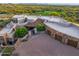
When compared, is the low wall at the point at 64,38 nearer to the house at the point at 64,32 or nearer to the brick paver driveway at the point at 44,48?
the house at the point at 64,32

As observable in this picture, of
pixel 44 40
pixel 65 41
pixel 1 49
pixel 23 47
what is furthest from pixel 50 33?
pixel 1 49

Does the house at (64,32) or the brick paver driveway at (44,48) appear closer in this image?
the brick paver driveway at (44,48)

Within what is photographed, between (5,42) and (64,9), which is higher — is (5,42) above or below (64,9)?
below

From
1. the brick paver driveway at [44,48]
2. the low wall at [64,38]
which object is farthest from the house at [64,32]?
the brick paver driveway at [44,48]

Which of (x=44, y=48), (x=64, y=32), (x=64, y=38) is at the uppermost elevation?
(x=64, y=32)

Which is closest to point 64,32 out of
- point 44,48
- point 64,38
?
point 64,38

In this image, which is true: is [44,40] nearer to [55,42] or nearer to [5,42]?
[55,42]

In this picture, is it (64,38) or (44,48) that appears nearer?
(44,48)

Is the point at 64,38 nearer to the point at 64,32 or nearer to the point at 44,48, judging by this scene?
the point at 64,32
